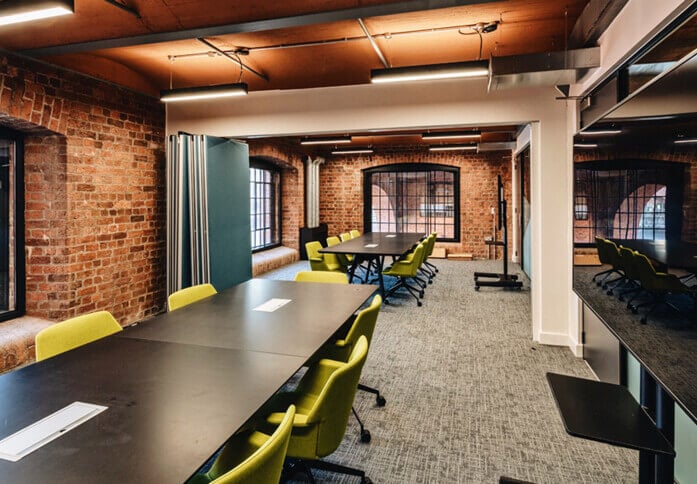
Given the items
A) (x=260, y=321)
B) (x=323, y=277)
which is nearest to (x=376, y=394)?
(x=260, y=321)

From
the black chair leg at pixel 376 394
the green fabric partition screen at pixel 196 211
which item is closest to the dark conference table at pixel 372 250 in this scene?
A: the green fabric partition screen at pixel 196 211

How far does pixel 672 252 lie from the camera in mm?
1771

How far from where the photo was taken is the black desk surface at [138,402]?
119cm

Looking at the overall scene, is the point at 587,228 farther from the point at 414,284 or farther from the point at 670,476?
the point at 414,284

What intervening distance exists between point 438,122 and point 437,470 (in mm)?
3703

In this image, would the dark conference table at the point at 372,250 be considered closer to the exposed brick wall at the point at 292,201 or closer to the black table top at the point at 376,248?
the black table top at the point at 376,248

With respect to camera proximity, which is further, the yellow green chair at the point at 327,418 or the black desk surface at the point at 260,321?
the black desk surface at the point at 260,321

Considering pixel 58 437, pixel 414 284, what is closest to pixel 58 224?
pixel 58 437

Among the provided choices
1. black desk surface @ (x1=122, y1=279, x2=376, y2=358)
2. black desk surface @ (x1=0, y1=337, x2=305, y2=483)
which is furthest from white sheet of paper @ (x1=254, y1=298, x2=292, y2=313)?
black desk surface @ (x1=0, y1=337, x2=305, y2=483)

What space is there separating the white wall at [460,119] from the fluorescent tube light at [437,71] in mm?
897

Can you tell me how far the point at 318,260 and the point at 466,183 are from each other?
5770 mm

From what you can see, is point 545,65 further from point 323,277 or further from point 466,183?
point 466,183

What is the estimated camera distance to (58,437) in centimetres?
134

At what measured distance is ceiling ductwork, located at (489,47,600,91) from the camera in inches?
133
